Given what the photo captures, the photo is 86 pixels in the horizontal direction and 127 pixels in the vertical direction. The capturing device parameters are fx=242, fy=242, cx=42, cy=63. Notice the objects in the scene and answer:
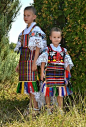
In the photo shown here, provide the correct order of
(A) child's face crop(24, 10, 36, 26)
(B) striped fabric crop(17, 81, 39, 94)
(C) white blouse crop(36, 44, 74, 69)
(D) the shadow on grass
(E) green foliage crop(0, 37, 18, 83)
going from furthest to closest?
(E) green foliage crop(0, 37, 18, 83)
(D) the shadow on grass
(B) striped fabric crop(17, 81, 39, 94)
(A) child's face crop(24, 10, 36, 26)
(C) white blouse crop(36, 44, 74, 69)

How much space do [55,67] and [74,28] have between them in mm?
824

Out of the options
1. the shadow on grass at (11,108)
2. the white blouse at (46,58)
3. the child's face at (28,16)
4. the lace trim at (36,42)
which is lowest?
the shadow on grass at (11,108)

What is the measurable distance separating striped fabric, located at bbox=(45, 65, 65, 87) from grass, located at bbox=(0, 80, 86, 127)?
381 millimetres

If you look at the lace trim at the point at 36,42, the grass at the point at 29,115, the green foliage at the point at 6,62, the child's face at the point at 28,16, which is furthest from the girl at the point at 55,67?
the green foliage at the point at 6,62

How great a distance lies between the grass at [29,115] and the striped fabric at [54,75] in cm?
38

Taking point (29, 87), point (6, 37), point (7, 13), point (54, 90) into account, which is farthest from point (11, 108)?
point (7, 13)

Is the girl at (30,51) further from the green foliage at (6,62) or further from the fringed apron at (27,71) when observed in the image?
the green foliage at (6,62)

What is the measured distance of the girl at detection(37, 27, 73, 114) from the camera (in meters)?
Result: 4.02

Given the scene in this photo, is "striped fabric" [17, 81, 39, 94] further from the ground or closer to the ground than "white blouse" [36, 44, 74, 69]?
closer to the ground

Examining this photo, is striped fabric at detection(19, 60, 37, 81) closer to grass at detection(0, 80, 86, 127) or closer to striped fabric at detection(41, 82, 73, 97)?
striped fabric at detection(41, 82, 73, 97)

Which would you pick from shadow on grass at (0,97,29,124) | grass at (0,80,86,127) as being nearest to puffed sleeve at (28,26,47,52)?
grass at (0,80,86,127)

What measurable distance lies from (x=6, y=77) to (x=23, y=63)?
106 inches

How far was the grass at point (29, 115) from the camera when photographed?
10.8ft

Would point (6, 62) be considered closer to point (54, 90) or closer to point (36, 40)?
point (36, 40)
